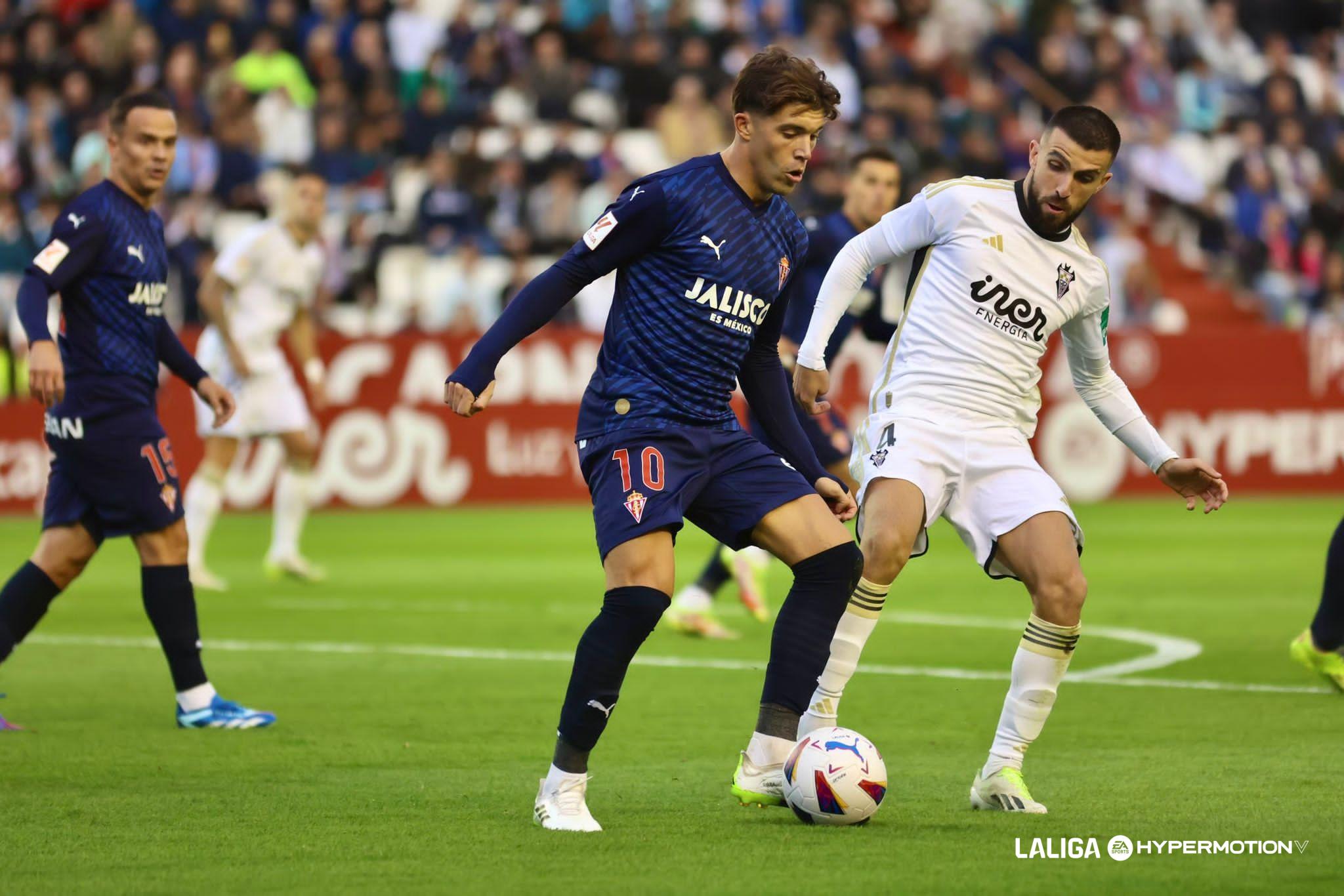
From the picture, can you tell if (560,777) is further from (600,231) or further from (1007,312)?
(1007,312)

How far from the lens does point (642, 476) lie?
576 centimetres

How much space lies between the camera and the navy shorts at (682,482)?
5.73 meters

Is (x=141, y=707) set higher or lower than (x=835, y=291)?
lower

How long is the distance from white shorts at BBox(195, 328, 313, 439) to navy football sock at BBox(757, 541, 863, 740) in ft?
26.6

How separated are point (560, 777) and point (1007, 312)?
7.22ft

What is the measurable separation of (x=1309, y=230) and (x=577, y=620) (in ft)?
52.4

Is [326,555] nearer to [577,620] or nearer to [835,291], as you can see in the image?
[577,620]

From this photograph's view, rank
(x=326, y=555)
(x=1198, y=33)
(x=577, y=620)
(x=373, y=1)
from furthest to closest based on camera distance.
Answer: (x=1198, y=33) < (x=373, y=1) < (x=326, y=555) < (x=577, y=620)

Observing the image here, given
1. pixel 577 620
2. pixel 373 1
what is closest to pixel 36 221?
pixel 373 1

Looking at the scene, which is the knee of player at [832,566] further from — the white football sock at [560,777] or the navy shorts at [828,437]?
the navy shorts at [828,437]

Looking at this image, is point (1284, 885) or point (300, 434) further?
point (300, 434)

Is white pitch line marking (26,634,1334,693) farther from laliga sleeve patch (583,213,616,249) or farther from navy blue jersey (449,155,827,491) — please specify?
laliga sleeve patch (583,213,616,249)

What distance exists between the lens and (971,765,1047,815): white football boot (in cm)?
596

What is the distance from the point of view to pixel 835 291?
21.2ft
